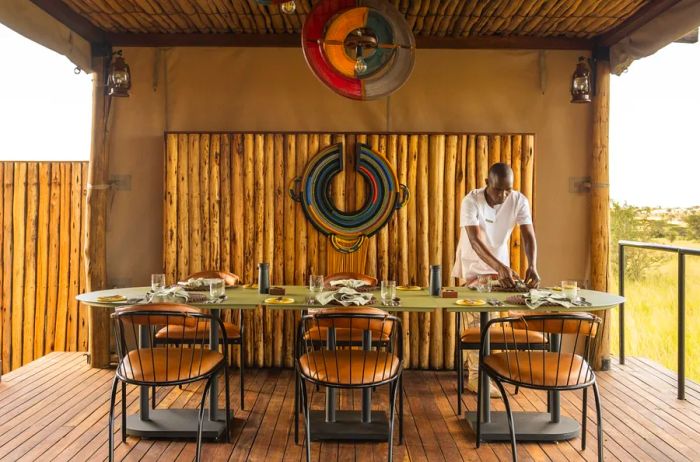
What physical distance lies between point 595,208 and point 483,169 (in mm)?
1212

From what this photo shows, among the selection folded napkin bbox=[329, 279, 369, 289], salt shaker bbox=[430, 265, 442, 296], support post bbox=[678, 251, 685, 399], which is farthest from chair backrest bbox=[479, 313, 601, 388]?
support post bbox=[678, 251, 685, 399]

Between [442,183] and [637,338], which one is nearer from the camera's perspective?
[442,183]

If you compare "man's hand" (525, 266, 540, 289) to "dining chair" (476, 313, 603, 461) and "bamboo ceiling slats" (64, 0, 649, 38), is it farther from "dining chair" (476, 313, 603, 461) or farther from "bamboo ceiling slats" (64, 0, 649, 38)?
"bamboo ceiling slats" (64, 0, 649, 38)

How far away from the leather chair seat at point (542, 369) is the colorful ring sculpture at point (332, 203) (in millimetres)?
2282

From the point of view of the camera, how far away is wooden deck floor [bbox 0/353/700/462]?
11.5 ft

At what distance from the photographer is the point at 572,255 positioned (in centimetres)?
567

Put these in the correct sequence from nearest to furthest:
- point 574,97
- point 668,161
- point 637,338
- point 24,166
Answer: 1. point 574,97
2. point 24,166
3. point 637,338
4. point 668,161

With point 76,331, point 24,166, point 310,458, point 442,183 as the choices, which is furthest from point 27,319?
point 442,183

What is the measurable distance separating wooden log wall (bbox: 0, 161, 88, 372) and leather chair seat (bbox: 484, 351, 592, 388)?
4.75m

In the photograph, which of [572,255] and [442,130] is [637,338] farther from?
[442,130]

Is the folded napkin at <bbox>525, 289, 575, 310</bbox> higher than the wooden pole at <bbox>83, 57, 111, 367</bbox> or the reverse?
the reverse

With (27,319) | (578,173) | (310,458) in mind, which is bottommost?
(310,458)

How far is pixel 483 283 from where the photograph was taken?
4.13 m

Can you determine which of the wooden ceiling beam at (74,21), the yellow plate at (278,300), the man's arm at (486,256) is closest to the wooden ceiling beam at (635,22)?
the man's arm at (486,256)
